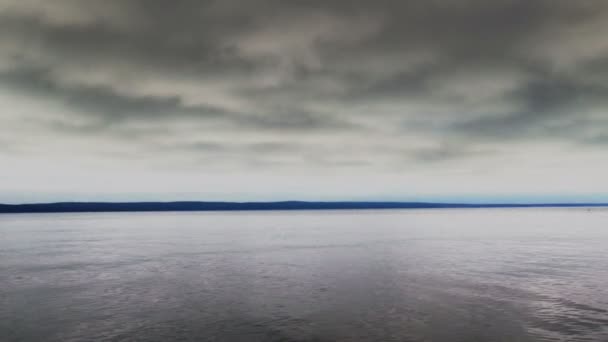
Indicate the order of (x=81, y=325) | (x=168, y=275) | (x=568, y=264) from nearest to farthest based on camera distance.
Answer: (x=81, y=325)
(x=168, y=275)
(x=568, y=264)

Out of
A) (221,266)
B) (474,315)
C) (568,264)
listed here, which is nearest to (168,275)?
(221,266)

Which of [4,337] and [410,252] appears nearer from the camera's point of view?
[4,337]

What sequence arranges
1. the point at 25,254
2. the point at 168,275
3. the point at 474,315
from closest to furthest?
the point at 474,315 → the point at 168,275 → the point at 25,254

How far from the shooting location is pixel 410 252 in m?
46.0

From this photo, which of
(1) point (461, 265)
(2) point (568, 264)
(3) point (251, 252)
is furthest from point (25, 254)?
(2) point (568, 264)

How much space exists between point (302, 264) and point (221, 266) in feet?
24.1

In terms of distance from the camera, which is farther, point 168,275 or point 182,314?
point 168,275

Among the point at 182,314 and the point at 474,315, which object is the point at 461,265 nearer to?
the point at 474,315

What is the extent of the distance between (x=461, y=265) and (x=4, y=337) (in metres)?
32.8

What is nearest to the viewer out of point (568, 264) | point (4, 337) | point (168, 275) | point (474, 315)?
point (4, 337)

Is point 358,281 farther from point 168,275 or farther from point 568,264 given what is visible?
point 568,264

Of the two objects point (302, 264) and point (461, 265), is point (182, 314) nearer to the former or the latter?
point (302, 264)

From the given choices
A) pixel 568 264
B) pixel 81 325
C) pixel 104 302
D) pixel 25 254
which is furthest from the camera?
pixel 25 254

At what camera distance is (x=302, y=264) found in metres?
36.4
